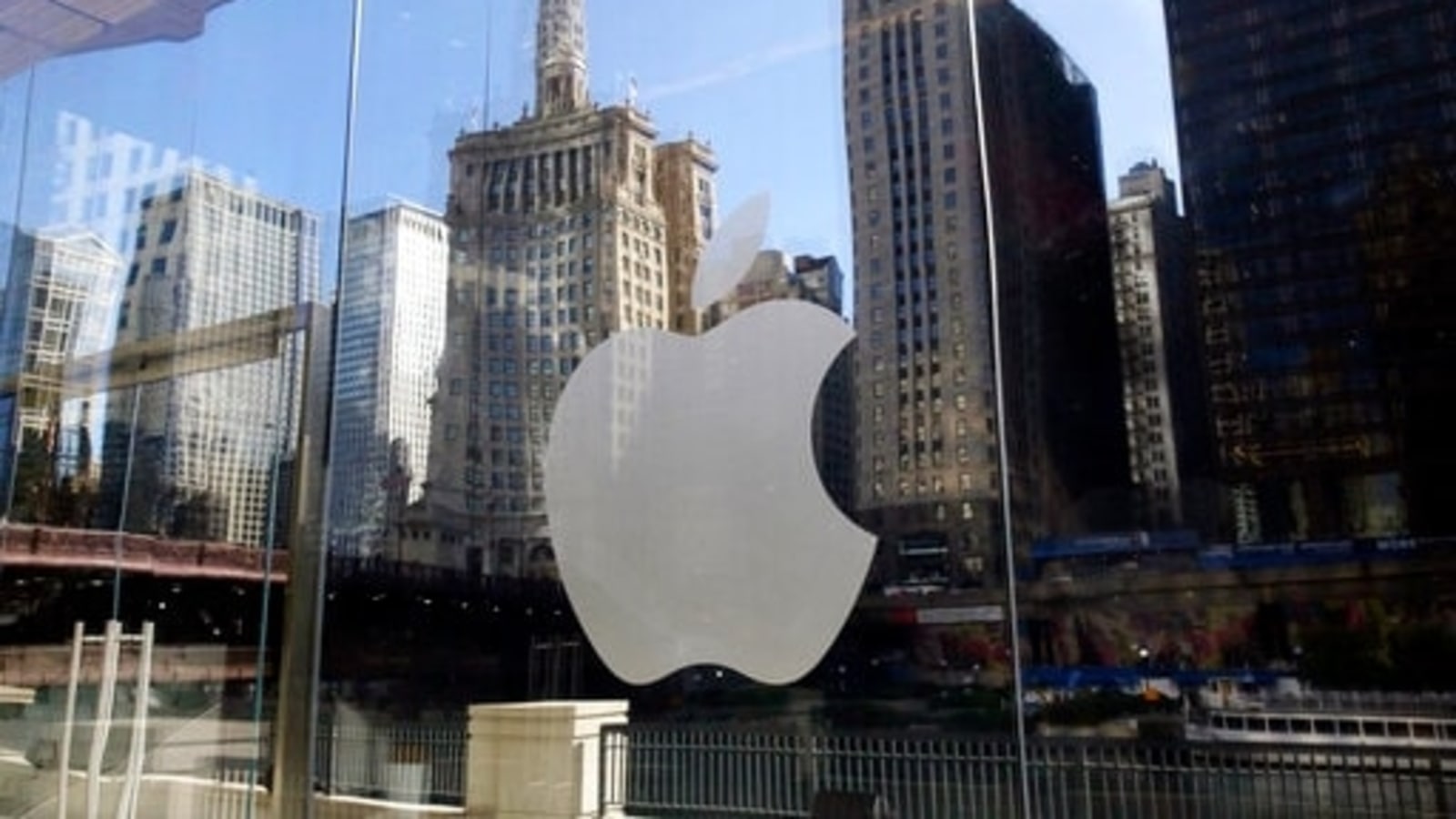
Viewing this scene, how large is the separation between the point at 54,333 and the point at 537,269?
2.32 meters

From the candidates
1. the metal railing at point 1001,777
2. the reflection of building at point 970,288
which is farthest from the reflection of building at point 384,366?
the reflection of building at point 970,288

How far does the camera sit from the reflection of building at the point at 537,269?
12.7 feet

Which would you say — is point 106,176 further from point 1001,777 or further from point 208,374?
point 1001,777

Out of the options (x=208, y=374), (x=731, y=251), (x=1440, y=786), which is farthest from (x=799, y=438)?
(x=208, y=374)

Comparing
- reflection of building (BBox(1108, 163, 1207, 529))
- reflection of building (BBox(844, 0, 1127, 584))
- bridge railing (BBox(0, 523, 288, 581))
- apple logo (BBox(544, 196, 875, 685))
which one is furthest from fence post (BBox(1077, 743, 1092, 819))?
bridge railing (BBox(0, 523, 288, 581))

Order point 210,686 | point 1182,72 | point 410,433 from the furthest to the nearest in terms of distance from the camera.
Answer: point 410,433
point 210,686
point 1182,72

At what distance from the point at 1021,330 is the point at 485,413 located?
201cm

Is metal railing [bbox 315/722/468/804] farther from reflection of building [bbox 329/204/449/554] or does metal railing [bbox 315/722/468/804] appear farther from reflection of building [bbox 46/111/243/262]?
reflection of building [bbox 46/111/243/262]

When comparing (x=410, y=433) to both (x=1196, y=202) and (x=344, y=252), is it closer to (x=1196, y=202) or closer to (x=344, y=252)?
(x=344, y=252)

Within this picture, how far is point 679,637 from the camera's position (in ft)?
11.2

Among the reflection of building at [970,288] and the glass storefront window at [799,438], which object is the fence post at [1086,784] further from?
the reflection of building at [970,288]

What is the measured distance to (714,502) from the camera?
11.2ft

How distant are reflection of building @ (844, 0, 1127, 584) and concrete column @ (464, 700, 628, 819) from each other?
3.68 ft

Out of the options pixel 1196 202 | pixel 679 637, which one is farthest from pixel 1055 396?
pixel 679 637
